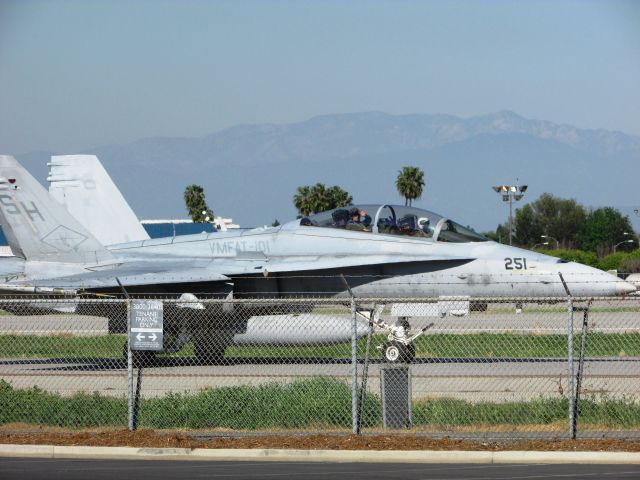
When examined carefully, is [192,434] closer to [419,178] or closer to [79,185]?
[79,185]

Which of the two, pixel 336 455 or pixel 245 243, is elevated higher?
pixel 245 243

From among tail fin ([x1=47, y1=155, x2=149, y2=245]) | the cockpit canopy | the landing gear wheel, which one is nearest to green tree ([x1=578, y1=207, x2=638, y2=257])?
tail fin ([x1=47, y1=155, x2=149, y2=245])

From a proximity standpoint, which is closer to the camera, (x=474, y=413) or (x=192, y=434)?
(x=192, y=434)

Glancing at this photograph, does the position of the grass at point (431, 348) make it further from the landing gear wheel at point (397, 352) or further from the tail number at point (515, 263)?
the tail number at point (515, 263)

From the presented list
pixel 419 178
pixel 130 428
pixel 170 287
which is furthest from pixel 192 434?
pixel 419 178

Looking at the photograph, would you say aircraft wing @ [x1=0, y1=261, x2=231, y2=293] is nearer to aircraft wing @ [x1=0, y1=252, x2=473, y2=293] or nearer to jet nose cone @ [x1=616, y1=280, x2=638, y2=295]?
aircraft wing @ [x1=0, y1=252, x2=473, y2=293]

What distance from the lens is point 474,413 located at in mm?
13977

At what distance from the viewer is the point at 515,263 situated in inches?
834

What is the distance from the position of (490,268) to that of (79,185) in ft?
39.6

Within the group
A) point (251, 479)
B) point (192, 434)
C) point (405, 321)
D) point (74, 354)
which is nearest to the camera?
point (251, 479)

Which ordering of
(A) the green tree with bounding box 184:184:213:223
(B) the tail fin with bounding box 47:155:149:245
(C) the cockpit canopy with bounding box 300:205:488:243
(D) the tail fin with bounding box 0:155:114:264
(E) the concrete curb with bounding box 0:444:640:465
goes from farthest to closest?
(A) the green tree with bounding box 184:184:213:223 < (B) the tail fin with bounding box 47:155:149:245 < (D) the tail fin with bounding box 0:155:114:264 < (C) the cockpit canopy with bounding box 300:205:488:243 < (E) the concrete curb with bounding box 0:444:640:465

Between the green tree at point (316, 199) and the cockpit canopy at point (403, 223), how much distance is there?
7111 cm

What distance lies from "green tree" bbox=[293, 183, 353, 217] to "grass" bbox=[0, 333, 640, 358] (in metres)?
65.3

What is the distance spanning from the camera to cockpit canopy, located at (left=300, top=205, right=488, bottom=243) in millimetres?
21922
